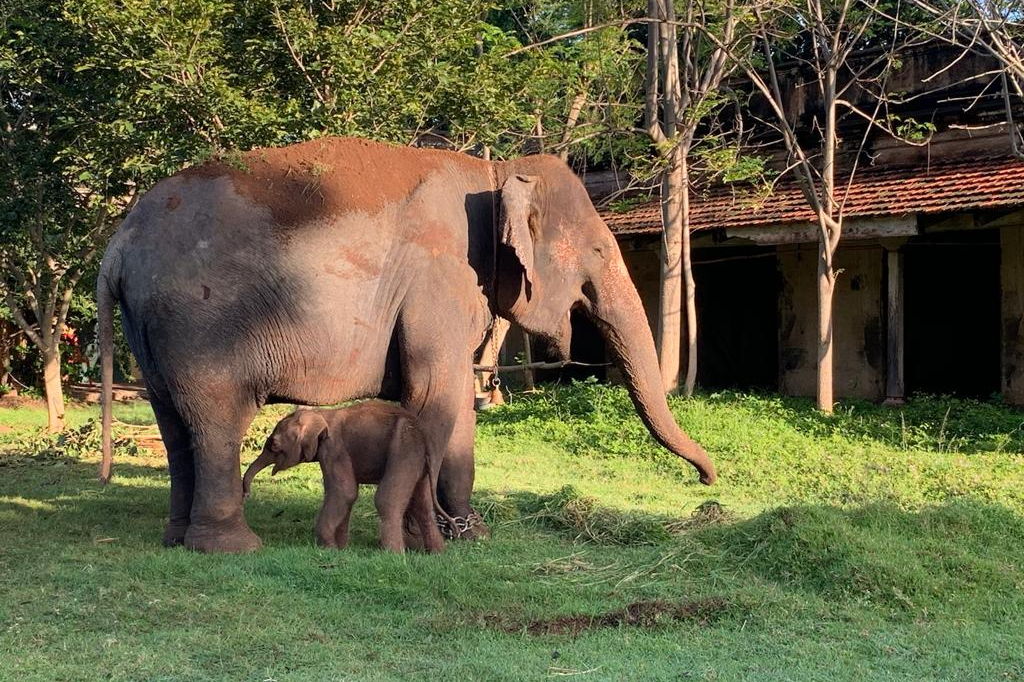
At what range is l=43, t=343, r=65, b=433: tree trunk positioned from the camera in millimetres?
14539

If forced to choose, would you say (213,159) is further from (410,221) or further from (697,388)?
(697,388)

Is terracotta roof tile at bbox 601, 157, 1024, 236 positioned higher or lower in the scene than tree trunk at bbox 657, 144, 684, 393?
higher

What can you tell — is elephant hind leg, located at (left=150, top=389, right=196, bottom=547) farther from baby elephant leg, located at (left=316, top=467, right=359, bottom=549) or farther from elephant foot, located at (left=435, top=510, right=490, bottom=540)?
elephant foot, located at (left=435, top=510, right=490, bottom=540)

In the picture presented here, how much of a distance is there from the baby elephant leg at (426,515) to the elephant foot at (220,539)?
1.02m

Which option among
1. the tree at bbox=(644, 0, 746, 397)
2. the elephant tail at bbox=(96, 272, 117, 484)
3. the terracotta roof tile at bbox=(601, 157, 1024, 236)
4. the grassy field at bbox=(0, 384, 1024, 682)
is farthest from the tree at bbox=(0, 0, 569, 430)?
the terracotta roof tile at bbox=(601, 157, 1024, 236)

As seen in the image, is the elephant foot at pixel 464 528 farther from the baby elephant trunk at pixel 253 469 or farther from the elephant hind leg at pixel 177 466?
the elephant hind leg at pixel 177 466

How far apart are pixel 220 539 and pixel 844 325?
37.4 ft

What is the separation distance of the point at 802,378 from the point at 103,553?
11.9 m

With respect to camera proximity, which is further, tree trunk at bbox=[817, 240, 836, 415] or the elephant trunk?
tree trunk at bbox=[817, 240, 836, 415]

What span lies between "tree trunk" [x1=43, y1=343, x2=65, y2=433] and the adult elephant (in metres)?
7.47

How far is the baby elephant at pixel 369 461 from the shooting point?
7277 millimetres

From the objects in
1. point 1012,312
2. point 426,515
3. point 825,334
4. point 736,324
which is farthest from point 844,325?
point 426,515

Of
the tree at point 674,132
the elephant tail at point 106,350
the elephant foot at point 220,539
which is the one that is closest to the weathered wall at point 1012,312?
the tree at point 674,132

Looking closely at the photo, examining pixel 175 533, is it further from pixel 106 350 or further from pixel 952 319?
pixel 952 319
